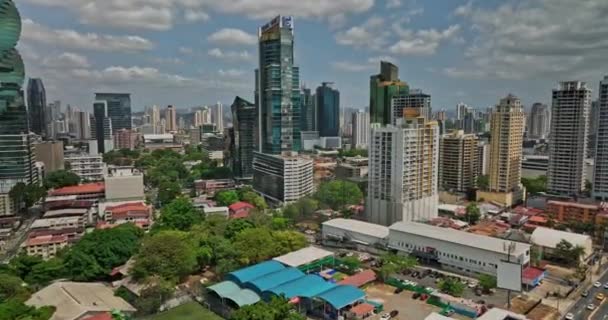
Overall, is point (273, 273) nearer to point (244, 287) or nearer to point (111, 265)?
point (244, 287)

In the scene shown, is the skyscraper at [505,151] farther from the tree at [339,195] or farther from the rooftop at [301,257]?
the rooftop at [301,257]

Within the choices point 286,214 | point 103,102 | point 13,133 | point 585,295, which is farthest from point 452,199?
point 103,102

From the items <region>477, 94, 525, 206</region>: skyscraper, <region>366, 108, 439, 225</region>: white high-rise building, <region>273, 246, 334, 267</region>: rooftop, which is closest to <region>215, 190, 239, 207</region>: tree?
<region>366, 108, 439, 225</region>: white high-rise building

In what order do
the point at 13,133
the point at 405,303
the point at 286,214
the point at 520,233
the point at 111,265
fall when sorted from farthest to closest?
the point at 13,133 < the point at 286,214 < the point at 520,233 < the point at 111,265 < the point at 405,303

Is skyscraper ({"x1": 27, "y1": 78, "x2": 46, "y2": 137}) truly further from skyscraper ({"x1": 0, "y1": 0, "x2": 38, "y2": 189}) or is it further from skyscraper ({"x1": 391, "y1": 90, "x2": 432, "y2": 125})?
skyscraper ({"x1": 391, "y1": 90, "x2": 432, "y2": 125})

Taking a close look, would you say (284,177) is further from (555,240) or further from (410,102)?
(410,102)

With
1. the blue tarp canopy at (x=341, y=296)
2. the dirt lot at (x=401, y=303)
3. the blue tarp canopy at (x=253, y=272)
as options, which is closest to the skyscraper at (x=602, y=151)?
the dirt lot at (x=401, y=303)
